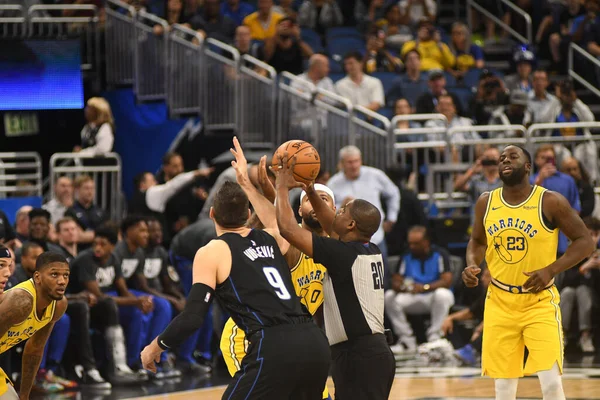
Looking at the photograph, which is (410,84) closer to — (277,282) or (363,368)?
(363,368)

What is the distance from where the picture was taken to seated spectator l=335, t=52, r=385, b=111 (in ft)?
47.8

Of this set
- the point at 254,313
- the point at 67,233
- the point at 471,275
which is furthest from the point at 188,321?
the point at 67,233

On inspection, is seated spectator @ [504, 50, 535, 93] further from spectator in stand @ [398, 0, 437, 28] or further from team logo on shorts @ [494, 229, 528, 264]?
team logo on shorts @ [494, 229, 528, 264]

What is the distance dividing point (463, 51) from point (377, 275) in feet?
37.3

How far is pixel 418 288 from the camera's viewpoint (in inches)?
503

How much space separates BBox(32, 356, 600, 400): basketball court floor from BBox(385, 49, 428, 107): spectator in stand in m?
4.68

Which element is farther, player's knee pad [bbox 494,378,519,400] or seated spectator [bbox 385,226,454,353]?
seated spectator [bbox 385,226,454,353]

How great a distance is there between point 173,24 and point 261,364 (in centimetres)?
1029

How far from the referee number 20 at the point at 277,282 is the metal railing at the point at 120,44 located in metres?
10.3

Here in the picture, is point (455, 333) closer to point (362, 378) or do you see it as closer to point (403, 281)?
point (403, 281)

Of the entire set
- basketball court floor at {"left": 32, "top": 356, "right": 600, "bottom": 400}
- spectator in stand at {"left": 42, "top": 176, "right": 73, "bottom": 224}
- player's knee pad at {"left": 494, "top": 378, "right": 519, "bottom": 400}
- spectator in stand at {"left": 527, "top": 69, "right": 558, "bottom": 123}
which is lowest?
basketball court floor at {"left": 32, "top": 356, "right": 600, "bottom": 400}

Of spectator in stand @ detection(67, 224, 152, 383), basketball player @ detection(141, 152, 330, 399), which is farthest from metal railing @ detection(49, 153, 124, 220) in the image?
basketball player @ detection(141, 152, 330, 399)

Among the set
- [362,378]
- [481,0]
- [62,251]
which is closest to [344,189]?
[62,251]

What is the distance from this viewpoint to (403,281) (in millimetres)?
12867
